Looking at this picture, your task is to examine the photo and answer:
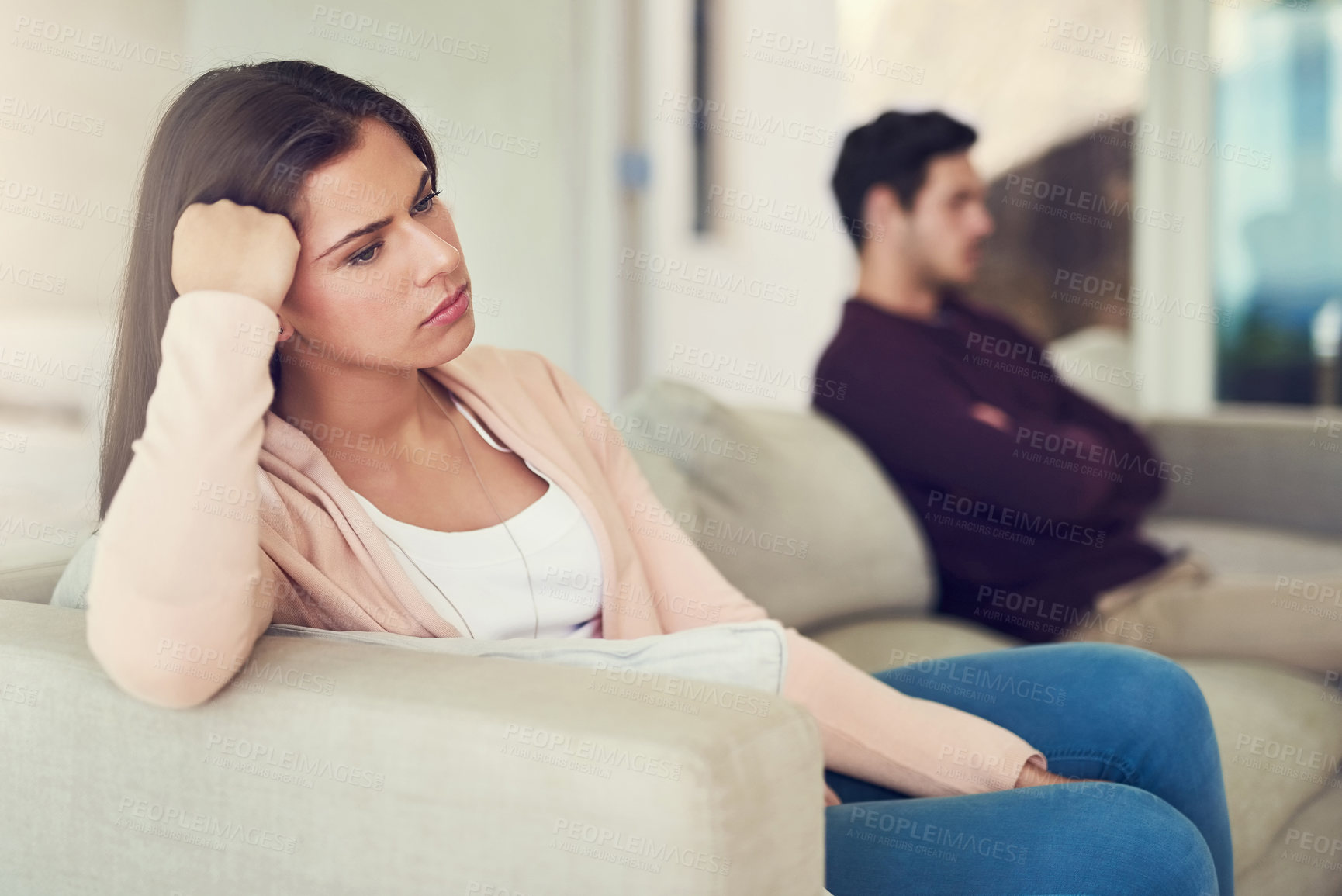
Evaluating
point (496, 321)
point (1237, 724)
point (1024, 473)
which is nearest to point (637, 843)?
point (1237, 724)

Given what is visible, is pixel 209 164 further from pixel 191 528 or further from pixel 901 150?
pixel 901 150

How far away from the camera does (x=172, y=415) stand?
0.78 meters

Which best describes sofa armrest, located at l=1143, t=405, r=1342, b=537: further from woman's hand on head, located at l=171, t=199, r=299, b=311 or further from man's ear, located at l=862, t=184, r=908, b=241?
woman's hand on head, located at l=171, t=199, r=299, b=311

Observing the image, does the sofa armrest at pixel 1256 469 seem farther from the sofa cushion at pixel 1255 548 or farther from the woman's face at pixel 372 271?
the woman's face at pixel 372 271

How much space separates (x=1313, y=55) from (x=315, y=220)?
3600 millimetres

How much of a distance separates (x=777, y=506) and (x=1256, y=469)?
138 cm

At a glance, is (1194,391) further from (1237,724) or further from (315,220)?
(315,220)

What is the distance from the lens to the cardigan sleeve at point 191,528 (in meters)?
0.73

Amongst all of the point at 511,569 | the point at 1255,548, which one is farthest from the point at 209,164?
the point at 1255,548

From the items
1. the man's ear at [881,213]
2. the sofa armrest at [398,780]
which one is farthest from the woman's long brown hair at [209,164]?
the man's ear at [881,213]

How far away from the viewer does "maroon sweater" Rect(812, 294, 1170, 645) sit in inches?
72.3

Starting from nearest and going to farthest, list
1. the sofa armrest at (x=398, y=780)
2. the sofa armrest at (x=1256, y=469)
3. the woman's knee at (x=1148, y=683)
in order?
the sofa armrest at (x=398, y=780)
the woman's knee at (x=1148, y=683)
the sofa armrest at (x=1256, y=469)

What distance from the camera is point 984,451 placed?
183 cm

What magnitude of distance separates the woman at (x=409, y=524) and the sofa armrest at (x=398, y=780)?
60 millimetres
